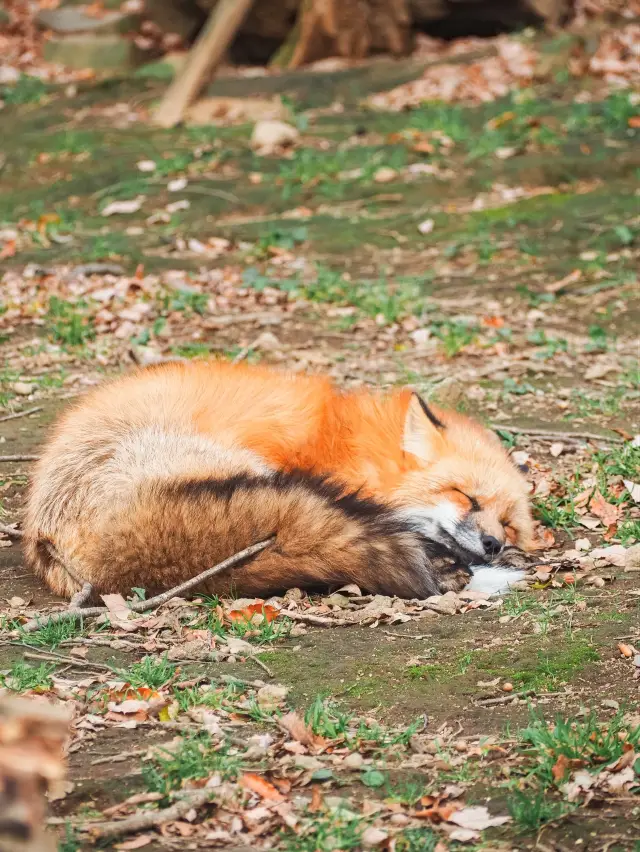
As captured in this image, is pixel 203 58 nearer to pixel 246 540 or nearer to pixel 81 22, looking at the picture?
pixel 81 22

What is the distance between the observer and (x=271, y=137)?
35.4 feet

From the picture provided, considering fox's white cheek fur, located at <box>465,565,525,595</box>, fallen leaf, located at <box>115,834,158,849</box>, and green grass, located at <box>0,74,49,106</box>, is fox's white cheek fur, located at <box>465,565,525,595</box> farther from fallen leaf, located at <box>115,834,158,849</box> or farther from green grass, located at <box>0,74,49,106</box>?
green grass, located at <box>0,74,49,106</box>

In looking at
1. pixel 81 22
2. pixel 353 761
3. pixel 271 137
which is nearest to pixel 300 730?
pixel 353 761

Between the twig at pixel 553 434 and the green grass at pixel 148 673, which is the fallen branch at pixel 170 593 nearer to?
the green grass at pixel 148 673

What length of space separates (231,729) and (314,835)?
23.0 inches

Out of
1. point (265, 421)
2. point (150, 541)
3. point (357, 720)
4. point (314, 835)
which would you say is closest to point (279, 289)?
point (265, 421)

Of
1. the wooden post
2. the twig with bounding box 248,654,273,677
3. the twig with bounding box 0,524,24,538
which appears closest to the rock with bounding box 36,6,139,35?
the wooden post

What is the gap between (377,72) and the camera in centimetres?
1288

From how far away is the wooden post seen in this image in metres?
11.3

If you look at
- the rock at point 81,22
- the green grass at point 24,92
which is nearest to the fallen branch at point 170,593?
the green grass at point 24,92

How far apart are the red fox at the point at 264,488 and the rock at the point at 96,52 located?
10846 millimetres

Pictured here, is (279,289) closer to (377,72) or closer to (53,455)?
(53,455)

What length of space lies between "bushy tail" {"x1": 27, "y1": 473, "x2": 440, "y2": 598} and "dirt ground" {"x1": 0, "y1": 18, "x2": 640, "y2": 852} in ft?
0.50

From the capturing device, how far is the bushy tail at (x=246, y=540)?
150 inches
